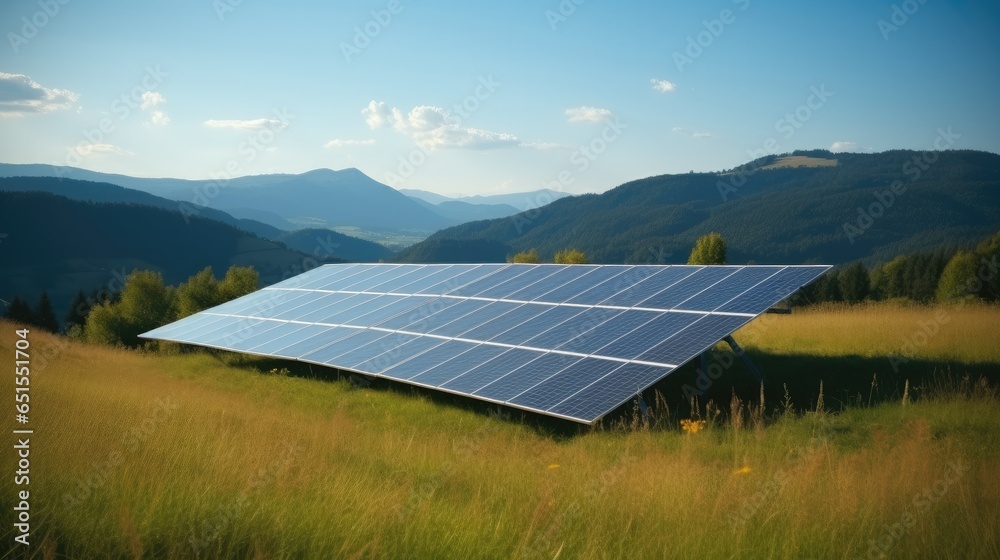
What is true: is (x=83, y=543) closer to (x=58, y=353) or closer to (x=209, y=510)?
(x=209, y=510)

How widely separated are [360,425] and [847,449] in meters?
8.53

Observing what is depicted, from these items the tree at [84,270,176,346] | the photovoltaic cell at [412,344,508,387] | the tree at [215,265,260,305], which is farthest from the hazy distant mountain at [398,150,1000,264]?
the photovoltaic cell at [412,344,508,387]

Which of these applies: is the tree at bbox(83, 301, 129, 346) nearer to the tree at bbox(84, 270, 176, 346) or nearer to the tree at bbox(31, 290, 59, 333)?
the tree at bbox(84, 270, 176, 346)

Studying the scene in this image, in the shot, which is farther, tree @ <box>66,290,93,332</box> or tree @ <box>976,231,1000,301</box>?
tree @ <box>66,290,93,332</box>

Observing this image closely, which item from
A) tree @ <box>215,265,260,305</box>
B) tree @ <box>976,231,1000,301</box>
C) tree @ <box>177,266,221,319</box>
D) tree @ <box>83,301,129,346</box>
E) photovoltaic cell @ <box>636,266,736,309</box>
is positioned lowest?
tree @ <box>83,301,129,346</box>

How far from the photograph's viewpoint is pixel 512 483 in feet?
25.1

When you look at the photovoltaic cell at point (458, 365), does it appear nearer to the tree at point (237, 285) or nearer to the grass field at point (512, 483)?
the grass field at point (512, 483)

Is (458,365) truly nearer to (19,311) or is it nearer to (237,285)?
(237,285)

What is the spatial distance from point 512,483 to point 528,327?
7.49 m

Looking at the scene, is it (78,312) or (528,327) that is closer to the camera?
(528,327)

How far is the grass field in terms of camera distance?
16.3 ft

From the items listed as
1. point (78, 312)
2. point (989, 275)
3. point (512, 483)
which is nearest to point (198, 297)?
point (512, 483)

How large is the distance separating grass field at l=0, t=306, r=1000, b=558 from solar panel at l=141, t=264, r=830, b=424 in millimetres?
882

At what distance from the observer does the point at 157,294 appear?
49594mm
